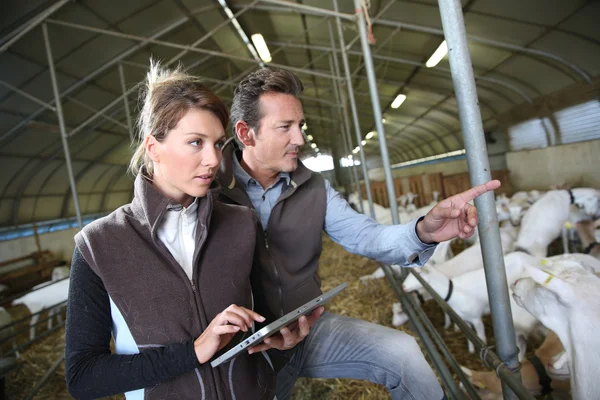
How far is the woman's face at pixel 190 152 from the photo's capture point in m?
1.30

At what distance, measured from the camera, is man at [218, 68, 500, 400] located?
166 centimetres

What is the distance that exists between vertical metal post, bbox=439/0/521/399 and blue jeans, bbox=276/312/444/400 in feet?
1.22

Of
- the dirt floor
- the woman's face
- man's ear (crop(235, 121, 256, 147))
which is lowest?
the dirt floor

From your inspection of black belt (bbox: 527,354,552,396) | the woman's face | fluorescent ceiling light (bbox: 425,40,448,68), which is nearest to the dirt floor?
black belt (bbox: 527,354,552,396)

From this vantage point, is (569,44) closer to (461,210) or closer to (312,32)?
(312,32)

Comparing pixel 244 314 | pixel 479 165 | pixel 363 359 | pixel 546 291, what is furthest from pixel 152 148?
pixel 546 291

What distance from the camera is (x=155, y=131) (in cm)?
131

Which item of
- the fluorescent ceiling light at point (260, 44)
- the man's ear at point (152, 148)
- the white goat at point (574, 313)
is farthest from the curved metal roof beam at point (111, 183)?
the white goat at point (574, 313)

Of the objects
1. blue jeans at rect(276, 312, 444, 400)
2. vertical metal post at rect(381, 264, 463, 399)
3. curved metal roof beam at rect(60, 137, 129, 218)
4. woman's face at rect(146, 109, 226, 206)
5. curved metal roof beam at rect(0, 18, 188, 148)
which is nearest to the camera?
woman's face at rect(146, 109, 226, 206)

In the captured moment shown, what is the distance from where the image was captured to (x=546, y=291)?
1938 millimetres

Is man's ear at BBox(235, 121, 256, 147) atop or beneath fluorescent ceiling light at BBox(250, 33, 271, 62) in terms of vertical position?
beneath

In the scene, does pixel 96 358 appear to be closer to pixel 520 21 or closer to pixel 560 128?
pixel 520 21

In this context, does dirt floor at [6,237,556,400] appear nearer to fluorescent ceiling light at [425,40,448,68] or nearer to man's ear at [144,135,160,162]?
man's ear at [144,135,160,162]

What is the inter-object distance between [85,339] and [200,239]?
47cm
